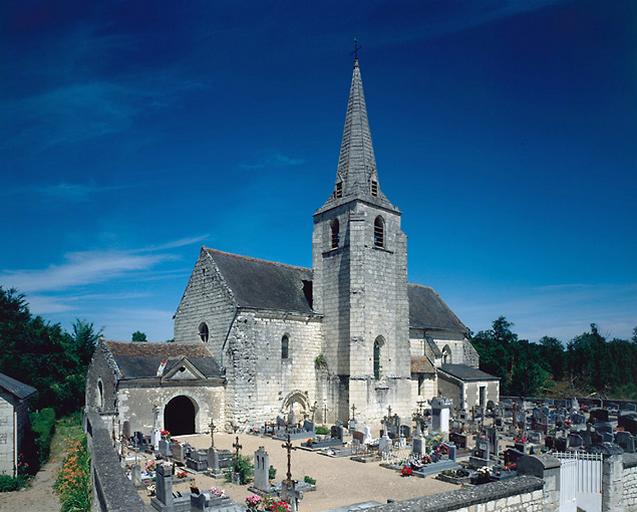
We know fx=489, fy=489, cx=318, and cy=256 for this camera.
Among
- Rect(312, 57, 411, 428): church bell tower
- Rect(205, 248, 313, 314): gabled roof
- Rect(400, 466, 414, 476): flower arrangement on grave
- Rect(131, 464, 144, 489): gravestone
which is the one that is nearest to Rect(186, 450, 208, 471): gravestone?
Rect(131, 464, 144, 489): gravestone

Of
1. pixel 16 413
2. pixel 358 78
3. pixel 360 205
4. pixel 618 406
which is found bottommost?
pixel 618 406

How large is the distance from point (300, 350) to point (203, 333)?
5433mm

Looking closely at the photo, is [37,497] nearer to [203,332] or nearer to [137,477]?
[137,477]

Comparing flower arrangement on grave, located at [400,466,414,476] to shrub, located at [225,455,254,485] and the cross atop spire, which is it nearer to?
shrub, located at [225,455,254,485]

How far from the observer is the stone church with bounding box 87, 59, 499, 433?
75.2ft

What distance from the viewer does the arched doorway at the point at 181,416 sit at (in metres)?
24.9

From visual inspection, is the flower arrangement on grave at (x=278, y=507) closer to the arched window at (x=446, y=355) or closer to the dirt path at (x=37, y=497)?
the dirt path at (x=37, y=497)

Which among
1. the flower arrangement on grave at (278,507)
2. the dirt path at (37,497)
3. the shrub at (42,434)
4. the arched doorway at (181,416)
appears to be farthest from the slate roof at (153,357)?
the flower arrangement on grave at (278,507)

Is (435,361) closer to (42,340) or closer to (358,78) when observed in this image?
(358,78)

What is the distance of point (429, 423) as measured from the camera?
25.6m

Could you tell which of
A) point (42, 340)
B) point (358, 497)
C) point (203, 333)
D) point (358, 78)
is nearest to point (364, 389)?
point (203, 333)

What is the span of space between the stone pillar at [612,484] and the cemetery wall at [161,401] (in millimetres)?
17003

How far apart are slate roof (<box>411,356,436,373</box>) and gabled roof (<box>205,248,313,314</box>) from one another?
8.52 metres

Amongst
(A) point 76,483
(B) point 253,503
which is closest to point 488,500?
(B) point 253,503
